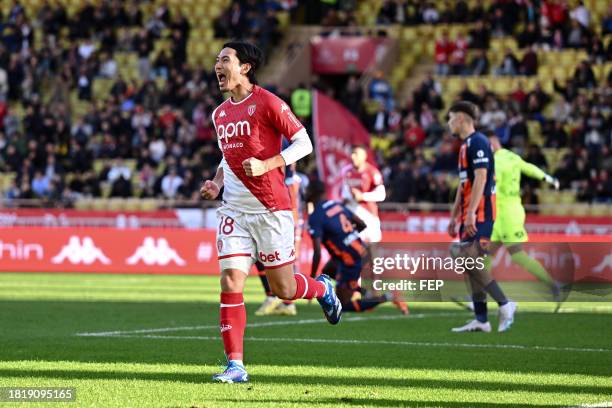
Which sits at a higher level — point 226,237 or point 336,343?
point 226,237

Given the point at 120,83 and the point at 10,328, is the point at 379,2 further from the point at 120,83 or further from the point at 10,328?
the point at 10,328

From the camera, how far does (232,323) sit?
9.97 metres

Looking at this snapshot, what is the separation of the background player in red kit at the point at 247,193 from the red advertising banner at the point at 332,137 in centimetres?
1717

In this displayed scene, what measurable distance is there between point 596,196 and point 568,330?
15207 millimetres

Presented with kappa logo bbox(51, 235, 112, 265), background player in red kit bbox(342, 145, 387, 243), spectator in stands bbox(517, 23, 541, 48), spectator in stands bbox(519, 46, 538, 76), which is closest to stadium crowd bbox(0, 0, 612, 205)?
spectator in stands bbox(517, 23, 541, 48)

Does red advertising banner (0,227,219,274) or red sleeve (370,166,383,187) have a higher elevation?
red sleeve (370,166,383,187)

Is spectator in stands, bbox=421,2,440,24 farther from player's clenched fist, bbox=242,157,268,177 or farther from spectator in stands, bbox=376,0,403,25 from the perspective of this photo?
player's clenched fist, bbox=242,157,268,177

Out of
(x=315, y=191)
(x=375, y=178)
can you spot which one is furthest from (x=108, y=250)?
(x=315, y=191)

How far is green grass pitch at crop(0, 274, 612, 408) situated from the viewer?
9.17 meters

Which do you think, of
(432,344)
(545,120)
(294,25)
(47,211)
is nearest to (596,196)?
(545,120)

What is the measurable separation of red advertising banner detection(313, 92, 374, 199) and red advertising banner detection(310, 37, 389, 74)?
9462 mm

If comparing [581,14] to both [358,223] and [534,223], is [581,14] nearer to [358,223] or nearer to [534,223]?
[534,223]

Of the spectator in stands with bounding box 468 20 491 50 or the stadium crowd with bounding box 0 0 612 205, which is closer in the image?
the stadium crowd with bounding box 0 0 612 205

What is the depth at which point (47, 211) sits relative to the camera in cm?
3092
